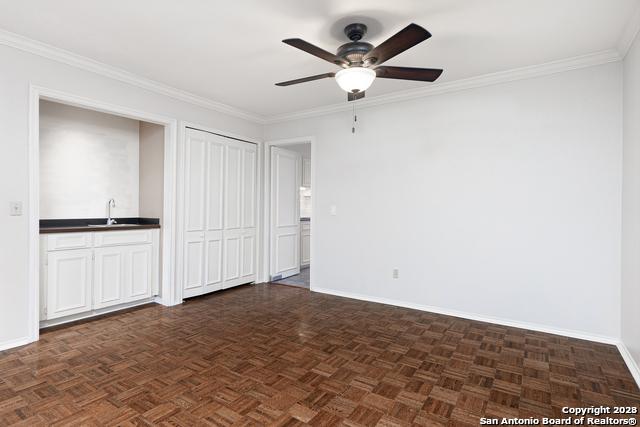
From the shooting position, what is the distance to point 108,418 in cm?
190

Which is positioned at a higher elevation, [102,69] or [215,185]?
[102,69]

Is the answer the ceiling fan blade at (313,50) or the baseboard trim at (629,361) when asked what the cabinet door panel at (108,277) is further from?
the baseboard trim at (629,361)

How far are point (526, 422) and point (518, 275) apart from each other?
1822 millimetres

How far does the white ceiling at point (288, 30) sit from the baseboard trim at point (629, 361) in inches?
98.9

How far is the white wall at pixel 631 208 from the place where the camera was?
2.52 meters

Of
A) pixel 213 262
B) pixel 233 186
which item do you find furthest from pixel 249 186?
pixel 213 262

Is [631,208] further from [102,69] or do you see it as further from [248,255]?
[102,69]

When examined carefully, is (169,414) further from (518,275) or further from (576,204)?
(576,204)

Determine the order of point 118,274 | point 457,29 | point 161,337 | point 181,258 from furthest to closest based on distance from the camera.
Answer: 1. point 181,258
2. point 118,274
3. point 161,337
4. point 457,29

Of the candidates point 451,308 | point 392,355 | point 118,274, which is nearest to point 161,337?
point 118,274

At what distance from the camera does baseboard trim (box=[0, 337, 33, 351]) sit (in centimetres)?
276

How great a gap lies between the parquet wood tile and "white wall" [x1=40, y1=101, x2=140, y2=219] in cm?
137

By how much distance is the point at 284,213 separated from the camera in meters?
5.59

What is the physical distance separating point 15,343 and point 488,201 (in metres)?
4.52
